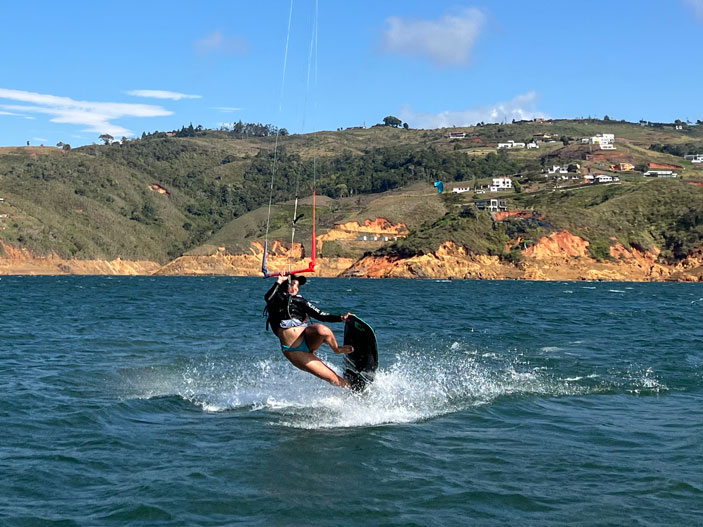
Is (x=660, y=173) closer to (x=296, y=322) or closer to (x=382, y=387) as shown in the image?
(x=382, y=387)

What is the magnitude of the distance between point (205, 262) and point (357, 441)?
459 feet

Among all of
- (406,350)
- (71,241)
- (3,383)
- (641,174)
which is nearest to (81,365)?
(3,383)

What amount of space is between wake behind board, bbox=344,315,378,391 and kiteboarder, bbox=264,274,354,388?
0.83 meters

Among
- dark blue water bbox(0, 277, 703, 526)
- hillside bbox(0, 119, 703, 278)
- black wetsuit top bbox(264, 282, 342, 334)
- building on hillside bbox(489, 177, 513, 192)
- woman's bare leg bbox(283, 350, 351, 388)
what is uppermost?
building on hillside bbox(489, 177, 513, 192)

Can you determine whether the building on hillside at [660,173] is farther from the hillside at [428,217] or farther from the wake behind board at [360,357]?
the wake behind board at [360,357]

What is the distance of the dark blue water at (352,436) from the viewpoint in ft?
29.8

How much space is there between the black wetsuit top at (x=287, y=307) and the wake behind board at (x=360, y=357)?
1.02 meters

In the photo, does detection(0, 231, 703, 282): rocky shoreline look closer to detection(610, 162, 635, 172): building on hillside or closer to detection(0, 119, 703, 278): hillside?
detection(0, 119, 703, 278): hillside

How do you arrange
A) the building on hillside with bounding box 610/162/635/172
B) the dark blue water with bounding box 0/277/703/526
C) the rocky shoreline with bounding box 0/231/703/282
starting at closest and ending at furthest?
the dark blue water with bounding box 0/277/703/526, the rocky shoreline with bounding box 0/231/703/282, the building on hillside with bounding box 610/162/635/172

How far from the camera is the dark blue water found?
909 cm

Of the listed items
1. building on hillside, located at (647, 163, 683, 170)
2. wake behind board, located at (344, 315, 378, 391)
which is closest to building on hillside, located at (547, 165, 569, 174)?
building on hillside, located at (647, 163, 683, 170)

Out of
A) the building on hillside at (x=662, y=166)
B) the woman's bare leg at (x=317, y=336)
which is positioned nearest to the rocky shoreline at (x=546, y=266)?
the building on hillside at (x=662, y=166)

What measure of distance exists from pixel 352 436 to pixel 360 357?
8.78ft

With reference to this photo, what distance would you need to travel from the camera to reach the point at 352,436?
12633mm
